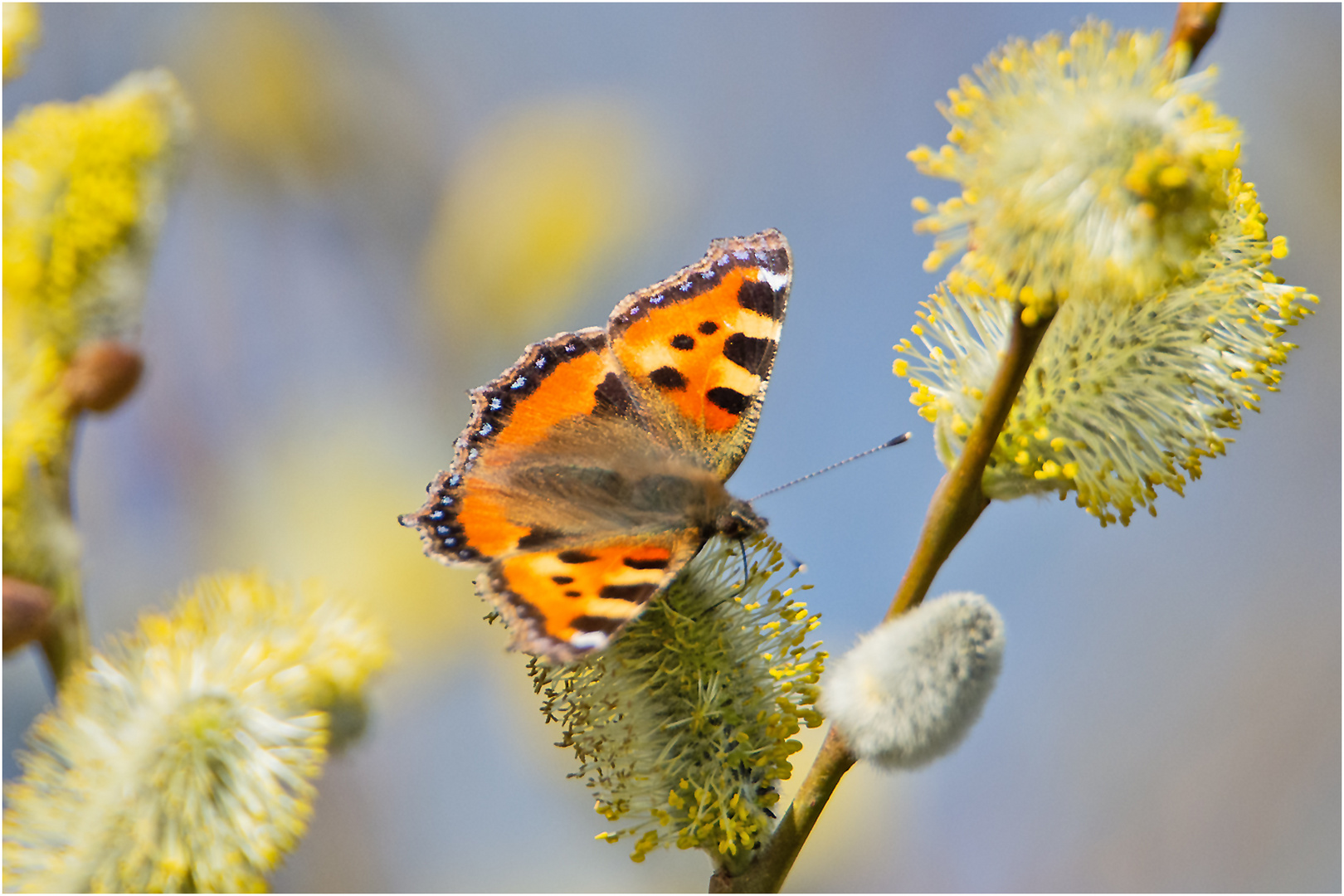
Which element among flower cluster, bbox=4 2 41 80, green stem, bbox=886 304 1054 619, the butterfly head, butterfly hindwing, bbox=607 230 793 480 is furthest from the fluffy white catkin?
flower cluster, bbox=4 2 41 80

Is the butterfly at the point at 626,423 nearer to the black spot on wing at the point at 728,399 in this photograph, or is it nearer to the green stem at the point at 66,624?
the black spot on wing at the point at 728,399

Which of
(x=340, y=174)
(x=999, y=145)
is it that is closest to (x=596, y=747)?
(x=999, y=145)

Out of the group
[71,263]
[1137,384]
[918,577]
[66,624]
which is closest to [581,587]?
[918,577]

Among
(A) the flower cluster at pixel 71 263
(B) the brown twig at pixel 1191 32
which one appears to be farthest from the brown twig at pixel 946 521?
(A) the flower cluster at pixel 71 263

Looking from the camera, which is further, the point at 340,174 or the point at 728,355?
the point at 340,174

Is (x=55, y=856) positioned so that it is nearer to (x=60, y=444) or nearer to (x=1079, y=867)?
(x=60, y=444)

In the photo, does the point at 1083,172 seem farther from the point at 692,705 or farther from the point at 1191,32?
the point at 692,705
